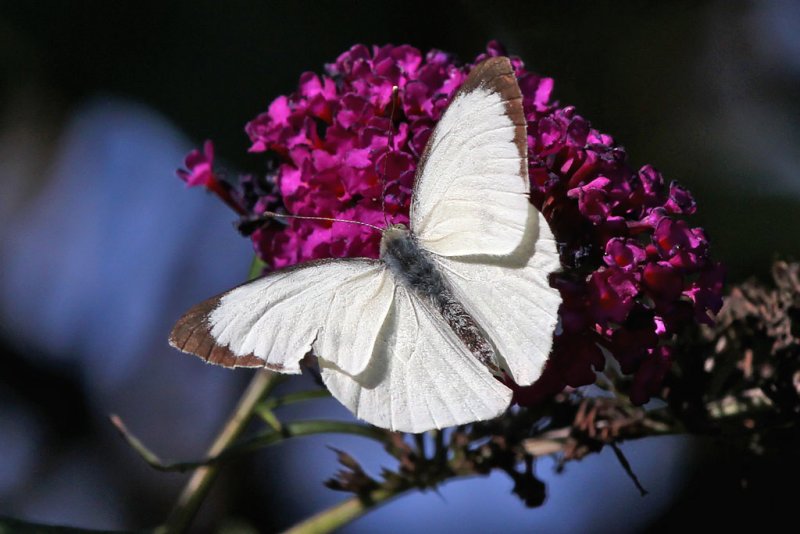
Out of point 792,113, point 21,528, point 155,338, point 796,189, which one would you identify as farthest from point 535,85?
point 155,338

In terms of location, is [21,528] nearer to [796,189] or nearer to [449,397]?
[449,397]

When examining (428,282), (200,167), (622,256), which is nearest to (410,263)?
(428,282)

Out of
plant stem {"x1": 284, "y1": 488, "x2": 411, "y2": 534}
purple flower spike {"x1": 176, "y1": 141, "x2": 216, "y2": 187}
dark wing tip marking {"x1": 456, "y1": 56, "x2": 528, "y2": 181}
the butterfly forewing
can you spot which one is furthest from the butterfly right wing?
purple flower spike {"x1": 176, "y1": 141, "x2": 216, "y2": 187}

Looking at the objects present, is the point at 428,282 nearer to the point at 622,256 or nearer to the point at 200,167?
the point at 622,256

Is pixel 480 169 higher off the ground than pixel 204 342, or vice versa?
pixel 480 169

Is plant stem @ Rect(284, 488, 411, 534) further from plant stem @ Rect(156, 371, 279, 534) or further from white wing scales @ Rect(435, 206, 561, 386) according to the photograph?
white wing scales @ Rect(435, 206, 561, 386)

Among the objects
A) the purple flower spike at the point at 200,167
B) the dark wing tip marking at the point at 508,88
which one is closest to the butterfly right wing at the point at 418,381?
the dark wing tip marking at the point at 508,88
